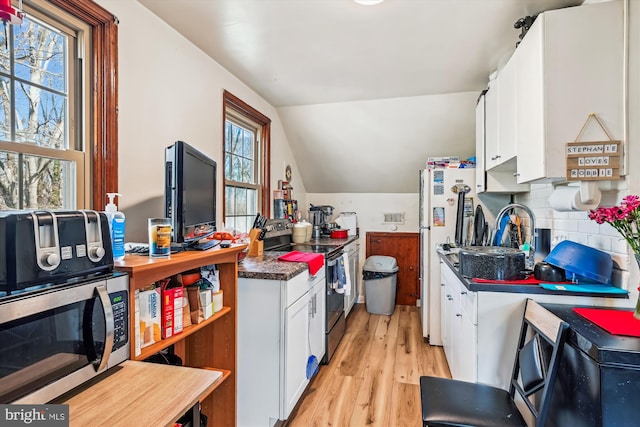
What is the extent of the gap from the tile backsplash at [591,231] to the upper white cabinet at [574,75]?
34cm

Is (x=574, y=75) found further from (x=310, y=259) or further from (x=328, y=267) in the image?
(x=328, y=267)

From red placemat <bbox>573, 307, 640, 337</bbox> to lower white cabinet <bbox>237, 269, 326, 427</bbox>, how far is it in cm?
139

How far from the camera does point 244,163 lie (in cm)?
324

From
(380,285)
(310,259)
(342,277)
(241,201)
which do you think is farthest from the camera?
(380,285)

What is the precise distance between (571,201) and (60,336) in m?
2.12

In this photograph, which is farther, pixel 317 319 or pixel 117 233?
pixel 317 319

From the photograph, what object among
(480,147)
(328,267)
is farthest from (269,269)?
(480,147)

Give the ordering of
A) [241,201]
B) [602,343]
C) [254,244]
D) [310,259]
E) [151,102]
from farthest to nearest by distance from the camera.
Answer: [241,201], [254,244], [310,259], [151,102], [602,343]

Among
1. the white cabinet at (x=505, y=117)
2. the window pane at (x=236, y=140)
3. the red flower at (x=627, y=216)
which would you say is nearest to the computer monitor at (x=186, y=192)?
the window pane at (x=236, y=140)

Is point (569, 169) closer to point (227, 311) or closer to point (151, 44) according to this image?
point (227, 311)

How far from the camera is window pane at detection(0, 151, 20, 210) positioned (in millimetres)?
1313

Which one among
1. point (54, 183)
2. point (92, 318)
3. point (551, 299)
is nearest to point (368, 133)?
point (551, 299)

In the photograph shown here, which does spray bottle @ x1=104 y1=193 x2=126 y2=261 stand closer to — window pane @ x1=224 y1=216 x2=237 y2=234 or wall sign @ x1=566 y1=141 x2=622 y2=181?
window pane @ x1=224 y1=216 x2=237 y2=234

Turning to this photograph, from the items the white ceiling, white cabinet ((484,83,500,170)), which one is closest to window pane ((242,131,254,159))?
the white ceiling
